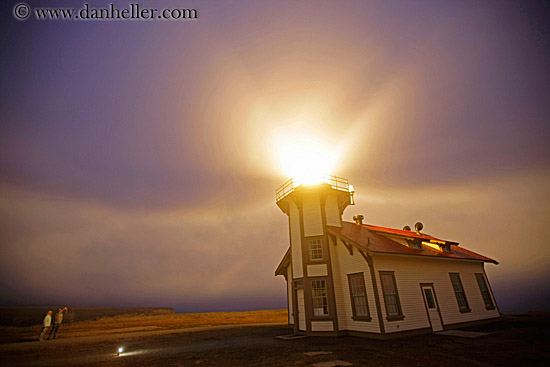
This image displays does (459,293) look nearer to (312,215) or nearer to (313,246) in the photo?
(313,246)

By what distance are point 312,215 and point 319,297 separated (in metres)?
5.46

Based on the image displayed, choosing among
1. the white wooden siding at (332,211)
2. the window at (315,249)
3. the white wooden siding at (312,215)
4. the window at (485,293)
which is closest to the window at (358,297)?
the window at (315,249)

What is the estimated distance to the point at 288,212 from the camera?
20.3 metres

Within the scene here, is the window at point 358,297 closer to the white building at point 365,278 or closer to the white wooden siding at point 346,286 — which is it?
the white building at point 365,278

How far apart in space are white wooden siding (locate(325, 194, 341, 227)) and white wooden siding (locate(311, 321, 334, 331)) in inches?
249

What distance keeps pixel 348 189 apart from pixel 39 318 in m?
45.0

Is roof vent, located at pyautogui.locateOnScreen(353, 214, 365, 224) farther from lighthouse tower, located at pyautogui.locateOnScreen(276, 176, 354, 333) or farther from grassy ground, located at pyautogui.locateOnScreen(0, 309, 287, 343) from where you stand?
grassy ground, located at pyautogui.locateOnScreen(0, 309, 287, 343)

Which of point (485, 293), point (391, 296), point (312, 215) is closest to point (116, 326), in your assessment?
point (312, 215)

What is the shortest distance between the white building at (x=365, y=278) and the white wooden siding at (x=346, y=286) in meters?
0.05

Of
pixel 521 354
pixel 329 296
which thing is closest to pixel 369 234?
pixel 329 296

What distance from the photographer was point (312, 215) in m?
18.5

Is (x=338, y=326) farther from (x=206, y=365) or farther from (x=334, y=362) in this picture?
(x=206, y=365)

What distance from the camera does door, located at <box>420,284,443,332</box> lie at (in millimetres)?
15703

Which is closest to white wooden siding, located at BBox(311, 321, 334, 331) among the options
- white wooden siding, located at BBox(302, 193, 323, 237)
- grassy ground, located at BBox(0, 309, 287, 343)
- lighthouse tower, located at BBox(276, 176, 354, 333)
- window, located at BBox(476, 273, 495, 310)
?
lighthouse tower, located at BBox(276, 176, 354, 333)
